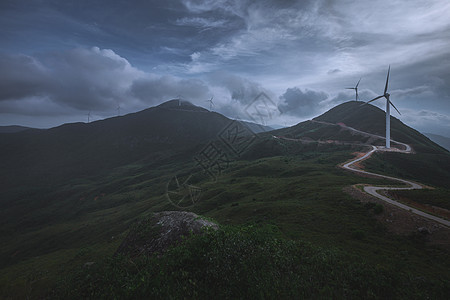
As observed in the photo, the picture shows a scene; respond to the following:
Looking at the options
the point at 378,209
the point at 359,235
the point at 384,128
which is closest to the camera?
the point at 359,235

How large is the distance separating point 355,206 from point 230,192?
27.4 m

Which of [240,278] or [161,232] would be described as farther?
[161,232]

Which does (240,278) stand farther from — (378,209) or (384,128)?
(384,128)

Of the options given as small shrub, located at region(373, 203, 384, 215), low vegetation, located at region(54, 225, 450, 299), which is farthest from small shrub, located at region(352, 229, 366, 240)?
low vegetation, located at region(54, 225, 450, 299)

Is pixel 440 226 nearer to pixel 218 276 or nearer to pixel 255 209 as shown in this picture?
pixel 255 209

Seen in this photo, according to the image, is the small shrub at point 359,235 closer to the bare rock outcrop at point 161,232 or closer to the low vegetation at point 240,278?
the low vegetation at point 240,278

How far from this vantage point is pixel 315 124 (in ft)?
584

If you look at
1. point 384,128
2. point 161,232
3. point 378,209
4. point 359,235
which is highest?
point 384,128

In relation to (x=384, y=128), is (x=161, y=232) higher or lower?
lower

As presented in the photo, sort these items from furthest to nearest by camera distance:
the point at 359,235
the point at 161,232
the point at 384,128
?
the point at 384,128
the point at 359,235
the point at 161,232

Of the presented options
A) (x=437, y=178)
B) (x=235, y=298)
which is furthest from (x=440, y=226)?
(x=437, y=178)

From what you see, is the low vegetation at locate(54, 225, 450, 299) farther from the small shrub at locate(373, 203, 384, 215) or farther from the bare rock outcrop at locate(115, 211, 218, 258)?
the small shrub at locate(373, 203, 384, 215)

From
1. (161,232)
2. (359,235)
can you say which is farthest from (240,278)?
(359,235)

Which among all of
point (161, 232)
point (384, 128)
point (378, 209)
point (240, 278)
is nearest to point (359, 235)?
point (378, 209)
